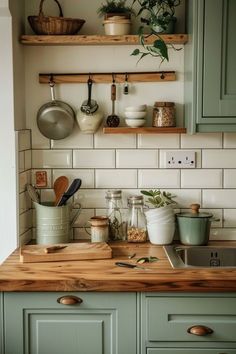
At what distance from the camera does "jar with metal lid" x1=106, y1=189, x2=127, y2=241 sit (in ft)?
9.88

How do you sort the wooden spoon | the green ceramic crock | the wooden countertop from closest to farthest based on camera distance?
1. the wooden countertop
2. the green ceramic crock
3. the wooden spoon

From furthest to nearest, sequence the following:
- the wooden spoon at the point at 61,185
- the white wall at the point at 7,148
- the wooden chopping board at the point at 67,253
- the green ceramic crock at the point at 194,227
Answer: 1. the wooden spoon at the point at 61,185
2. the green ceramic crock at the point at 194,227
3. the white wall at the point at 7,148
4. the wooden chopping board at the point at 67,253

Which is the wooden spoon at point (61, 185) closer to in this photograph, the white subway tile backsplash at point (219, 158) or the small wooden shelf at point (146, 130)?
the small wooden shelf at point (146, 130)

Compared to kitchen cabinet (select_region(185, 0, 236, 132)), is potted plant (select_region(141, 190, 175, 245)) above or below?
below

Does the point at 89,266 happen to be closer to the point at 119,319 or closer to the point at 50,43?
the point at 119,319

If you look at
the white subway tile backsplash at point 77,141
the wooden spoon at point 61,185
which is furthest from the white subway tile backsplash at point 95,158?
the wooden spoon at point 61,185

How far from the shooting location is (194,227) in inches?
114

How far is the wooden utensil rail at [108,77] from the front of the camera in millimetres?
3000

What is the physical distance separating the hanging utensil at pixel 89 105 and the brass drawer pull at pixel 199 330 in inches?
46.4

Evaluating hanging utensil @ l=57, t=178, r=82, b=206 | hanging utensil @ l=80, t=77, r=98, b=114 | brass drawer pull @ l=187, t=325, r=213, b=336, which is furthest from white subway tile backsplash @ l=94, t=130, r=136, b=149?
brass drawer pull @ l=187, t=325, r=213, b=336

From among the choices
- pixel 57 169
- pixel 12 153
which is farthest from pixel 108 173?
pixel 12 153

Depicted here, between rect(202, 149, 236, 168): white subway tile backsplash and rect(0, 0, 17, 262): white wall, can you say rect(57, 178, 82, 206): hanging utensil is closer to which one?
rect(0, 0, 17, 262): white wall

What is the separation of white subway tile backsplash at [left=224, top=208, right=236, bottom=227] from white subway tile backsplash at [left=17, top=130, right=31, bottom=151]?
1.06 meters

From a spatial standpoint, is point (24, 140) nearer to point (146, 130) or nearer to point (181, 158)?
point (146, 130)
